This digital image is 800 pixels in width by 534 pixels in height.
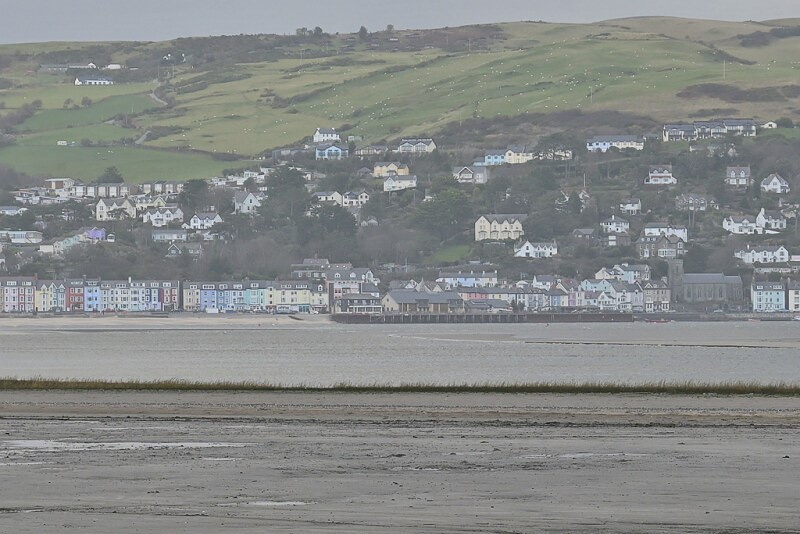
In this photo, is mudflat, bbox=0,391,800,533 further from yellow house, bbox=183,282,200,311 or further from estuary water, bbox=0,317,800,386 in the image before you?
yellow house, bbox=183,282,200,311

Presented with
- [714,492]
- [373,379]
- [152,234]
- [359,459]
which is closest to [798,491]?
[714,492]

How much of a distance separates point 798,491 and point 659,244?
146 m

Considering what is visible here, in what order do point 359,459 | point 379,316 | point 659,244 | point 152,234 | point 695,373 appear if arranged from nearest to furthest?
point 359,459 → point 695,373 → point 379,316 → point 659,244 → point 152,234

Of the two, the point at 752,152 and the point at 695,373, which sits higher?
the point at 752,152

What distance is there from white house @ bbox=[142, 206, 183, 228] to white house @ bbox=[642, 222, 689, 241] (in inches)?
1846

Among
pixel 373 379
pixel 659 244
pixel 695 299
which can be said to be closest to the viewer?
pixel 373 379

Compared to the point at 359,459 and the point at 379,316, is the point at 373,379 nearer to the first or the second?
the point at 359,459

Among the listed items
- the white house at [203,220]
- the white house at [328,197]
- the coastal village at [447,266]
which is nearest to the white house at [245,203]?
the coastal village at [447,266]

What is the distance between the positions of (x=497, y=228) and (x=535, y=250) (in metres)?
5.33

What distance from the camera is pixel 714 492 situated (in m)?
15.6

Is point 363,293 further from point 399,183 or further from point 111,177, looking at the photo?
point 111,177

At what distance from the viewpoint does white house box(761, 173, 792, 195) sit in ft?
583

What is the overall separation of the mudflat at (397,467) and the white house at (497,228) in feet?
456

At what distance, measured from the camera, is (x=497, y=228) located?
544 ft
